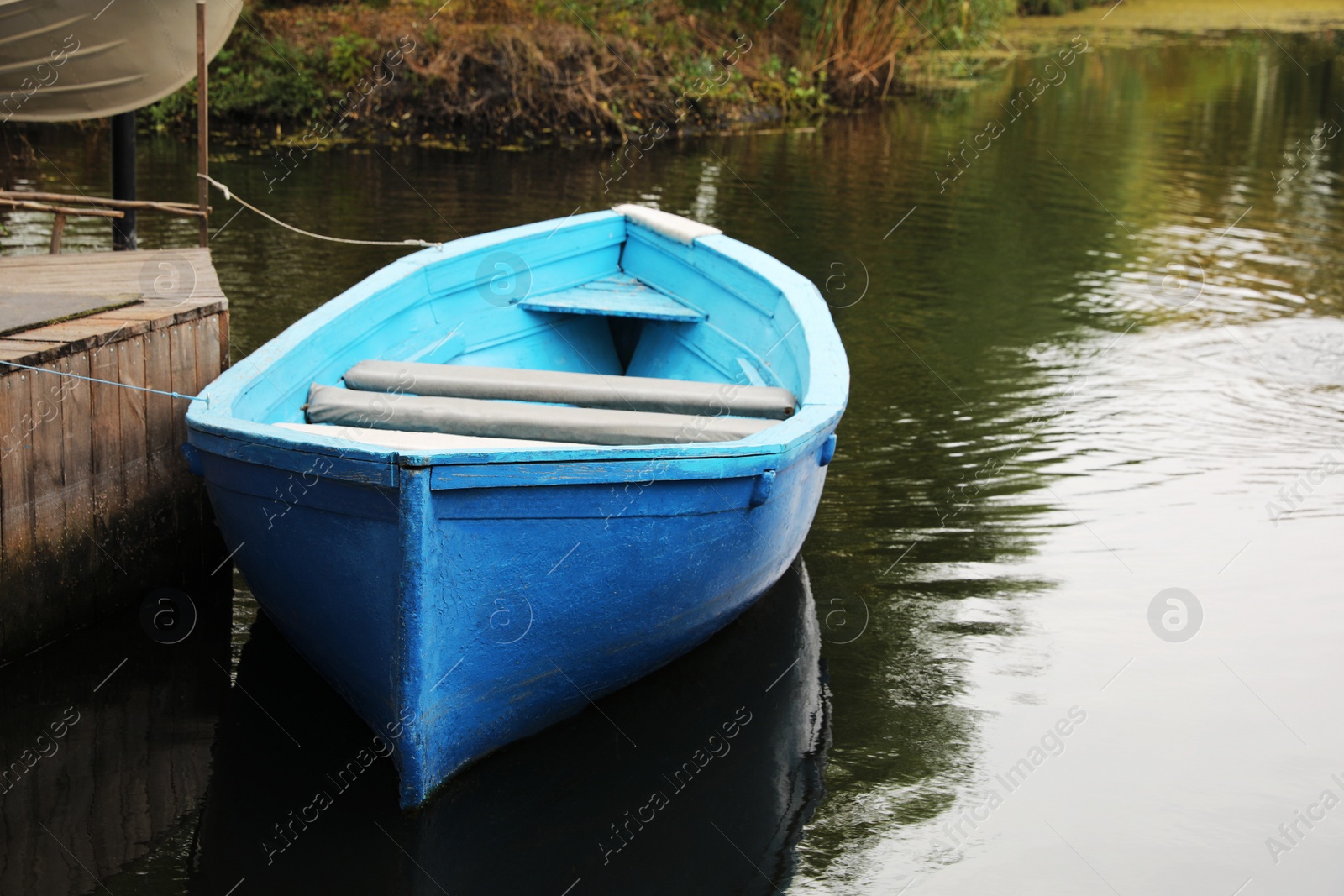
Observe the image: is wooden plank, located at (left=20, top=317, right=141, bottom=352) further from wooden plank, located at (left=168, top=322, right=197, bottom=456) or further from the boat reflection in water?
the boat reflection in water

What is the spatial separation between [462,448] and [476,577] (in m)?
0.37

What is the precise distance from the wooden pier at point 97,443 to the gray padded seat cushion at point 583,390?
669 millimetres

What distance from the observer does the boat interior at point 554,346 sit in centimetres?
447

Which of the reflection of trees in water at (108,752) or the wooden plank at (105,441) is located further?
the wooden plank at (105,441)

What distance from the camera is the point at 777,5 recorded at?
794 inches

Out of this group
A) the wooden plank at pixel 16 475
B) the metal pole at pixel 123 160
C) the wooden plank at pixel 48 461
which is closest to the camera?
the wooden plank at pixel 16 475

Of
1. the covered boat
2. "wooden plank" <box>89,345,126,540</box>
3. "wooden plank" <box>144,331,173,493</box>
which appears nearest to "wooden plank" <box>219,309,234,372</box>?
"wooden plank" <box>144,331,173,493</box>

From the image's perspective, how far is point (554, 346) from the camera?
6.29m

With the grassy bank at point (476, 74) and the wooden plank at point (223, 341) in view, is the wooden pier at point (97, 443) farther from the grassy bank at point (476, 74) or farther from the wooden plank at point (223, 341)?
the grassy bank at point (476, 74)

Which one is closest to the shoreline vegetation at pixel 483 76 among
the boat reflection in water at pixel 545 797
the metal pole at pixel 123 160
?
the metal pole at pixel 123 160

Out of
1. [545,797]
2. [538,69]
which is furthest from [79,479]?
[538,69]

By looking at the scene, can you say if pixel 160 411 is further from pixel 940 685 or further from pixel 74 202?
pixel 940 685

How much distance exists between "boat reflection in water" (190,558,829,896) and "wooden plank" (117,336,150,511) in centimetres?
72

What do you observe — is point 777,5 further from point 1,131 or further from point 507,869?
point 507,869
